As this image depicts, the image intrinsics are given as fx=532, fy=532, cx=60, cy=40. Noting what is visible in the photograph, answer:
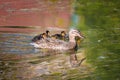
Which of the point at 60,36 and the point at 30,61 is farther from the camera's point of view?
the point at 60,36

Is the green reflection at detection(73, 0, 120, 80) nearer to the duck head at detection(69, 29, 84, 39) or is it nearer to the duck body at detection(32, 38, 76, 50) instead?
the duck head at detection(69, 29, 84, 39)

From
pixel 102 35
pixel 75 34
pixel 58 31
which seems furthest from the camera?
pixel 58 31

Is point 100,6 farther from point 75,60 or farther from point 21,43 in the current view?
point 75,60

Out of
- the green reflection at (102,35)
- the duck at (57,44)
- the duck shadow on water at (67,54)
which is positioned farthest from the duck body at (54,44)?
the green reflection at (102,35)

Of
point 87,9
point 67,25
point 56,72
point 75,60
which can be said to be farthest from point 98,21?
point 56,72

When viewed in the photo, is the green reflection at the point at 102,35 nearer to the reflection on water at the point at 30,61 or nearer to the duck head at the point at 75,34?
the duck head at the point at 75,34

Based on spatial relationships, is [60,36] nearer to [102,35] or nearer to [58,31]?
[102,35]

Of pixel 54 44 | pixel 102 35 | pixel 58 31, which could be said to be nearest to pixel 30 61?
pixel 54 44

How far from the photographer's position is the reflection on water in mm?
11195

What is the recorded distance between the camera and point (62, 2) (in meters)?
23.8

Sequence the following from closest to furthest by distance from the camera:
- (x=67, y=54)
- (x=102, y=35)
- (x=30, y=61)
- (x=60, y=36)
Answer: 1. (x=30, y=61)
2. (x=67, y=54)
3. (x=60, y=36)
4. (x=102, y=35)

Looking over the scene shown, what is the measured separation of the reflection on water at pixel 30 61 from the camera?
11.2 meters

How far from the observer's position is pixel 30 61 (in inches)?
488

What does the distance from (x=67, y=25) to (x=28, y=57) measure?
5.20m
